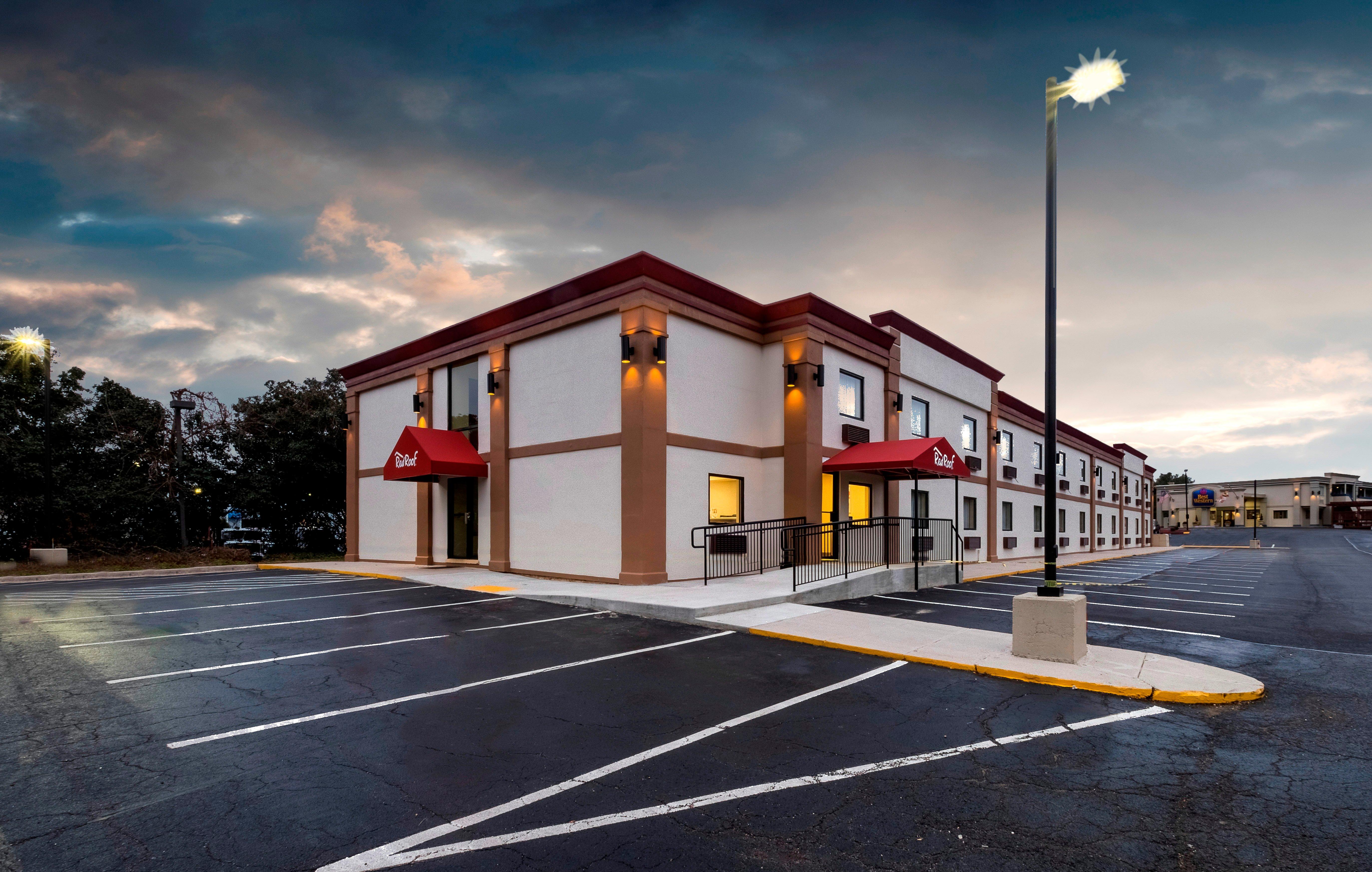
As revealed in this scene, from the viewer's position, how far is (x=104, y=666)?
7.73 m

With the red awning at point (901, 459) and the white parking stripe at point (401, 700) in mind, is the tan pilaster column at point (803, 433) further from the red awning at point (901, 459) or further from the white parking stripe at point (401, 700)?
the white parking stripe at point (401, 700)

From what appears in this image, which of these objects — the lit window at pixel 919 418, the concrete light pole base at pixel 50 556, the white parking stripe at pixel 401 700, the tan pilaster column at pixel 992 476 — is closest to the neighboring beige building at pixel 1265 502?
the tan pilaster column at pixel 992 476

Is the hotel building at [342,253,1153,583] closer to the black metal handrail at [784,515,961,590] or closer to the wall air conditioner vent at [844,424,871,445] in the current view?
the wall air conditioner vent at [844,424,871,445]

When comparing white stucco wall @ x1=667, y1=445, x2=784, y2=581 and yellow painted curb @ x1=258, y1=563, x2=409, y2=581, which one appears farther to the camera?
yellow painted curb @ x1=258, y1=563, x2=409, y2=581

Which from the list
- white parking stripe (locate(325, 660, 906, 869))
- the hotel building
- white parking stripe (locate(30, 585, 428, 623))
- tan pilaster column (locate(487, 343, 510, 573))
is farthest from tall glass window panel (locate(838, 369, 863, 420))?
white parking stripe (locate(325, 660, 906, 869))

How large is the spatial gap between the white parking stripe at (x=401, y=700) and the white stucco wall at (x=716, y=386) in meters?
7.54

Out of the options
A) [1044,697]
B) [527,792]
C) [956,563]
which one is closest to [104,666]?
[527,792]

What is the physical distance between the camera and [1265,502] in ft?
360

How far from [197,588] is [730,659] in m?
14.7

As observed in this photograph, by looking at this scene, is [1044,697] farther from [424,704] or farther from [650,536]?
[650,536]

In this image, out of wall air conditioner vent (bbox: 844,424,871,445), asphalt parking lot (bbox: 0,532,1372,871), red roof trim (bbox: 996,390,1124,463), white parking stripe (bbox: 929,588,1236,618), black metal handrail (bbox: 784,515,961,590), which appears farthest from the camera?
red roof trim (bbox: 996,390,1124,463)

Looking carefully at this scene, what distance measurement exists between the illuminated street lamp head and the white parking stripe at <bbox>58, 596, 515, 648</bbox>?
1221 centimetres

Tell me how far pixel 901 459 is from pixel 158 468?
100 feet

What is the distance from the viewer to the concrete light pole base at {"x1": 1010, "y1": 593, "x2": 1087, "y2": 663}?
7.85m
